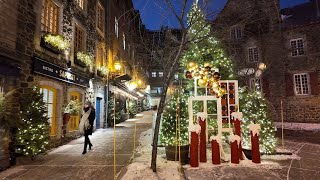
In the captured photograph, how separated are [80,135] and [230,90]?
813 cm

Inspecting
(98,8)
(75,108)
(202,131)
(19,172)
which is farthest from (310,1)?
(19,172)

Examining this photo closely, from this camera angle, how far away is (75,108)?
1031 cm

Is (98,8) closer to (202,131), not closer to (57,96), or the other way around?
(57,96)

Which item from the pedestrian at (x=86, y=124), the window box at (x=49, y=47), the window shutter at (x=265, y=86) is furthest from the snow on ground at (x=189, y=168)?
the window shutter at (x=265, y=86)

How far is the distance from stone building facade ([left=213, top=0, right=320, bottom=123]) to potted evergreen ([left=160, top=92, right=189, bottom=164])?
1166 cm

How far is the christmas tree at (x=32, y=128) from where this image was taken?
6.70 meters

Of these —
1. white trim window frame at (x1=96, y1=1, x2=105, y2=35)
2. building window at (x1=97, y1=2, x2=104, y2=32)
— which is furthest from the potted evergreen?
building window at (x1=97, y1=2, x2=104, y2=32)

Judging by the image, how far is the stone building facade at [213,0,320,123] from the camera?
18.6m

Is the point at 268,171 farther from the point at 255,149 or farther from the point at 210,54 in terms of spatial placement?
the point at 210,54

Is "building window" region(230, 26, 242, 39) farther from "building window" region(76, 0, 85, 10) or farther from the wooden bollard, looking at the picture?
the wooden bollard

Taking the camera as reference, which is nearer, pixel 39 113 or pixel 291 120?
pixel 39 113

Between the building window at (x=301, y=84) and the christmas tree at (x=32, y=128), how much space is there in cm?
1986

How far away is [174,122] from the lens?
7.48 metres

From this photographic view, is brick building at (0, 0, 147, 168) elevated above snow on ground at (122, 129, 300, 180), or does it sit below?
above
